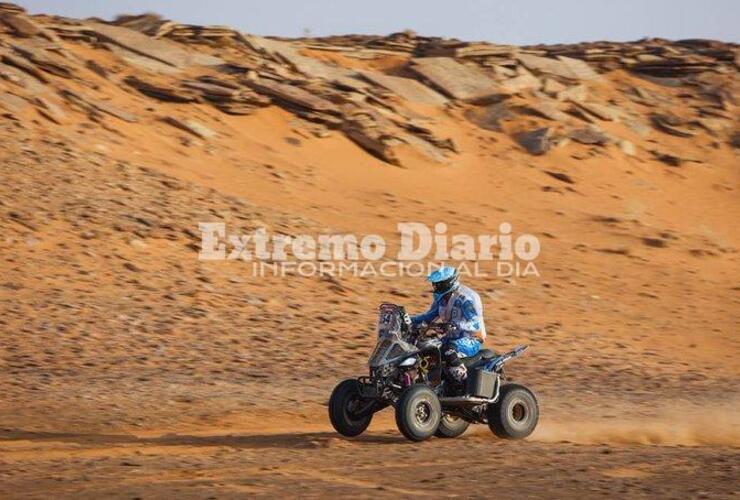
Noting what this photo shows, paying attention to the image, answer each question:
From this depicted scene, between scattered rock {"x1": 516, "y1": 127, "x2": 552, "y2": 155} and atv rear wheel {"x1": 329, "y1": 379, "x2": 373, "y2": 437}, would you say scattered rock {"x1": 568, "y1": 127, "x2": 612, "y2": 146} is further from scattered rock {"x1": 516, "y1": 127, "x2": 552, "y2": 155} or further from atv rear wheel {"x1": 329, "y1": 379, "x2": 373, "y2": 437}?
atv rear wheel {"x1": 329, "y1": 379, "x2": 373, "y2": 437}

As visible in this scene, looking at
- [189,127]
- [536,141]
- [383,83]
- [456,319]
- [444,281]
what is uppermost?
[383,83]

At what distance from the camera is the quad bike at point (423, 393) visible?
11.4 m

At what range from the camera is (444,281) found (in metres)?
11.9

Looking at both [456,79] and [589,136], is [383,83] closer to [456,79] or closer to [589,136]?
[456,79]

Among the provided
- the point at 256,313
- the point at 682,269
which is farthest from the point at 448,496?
the point at 682,269

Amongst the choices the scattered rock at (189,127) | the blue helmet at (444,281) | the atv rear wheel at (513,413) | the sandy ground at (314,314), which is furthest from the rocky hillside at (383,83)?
the atv rear wheel at (513,413)

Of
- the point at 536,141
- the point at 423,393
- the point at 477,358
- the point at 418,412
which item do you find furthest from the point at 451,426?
the point at 536,141

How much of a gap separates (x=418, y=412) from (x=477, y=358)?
1.03 metres

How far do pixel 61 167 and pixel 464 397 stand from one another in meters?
13.9

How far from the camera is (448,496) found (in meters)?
8.68

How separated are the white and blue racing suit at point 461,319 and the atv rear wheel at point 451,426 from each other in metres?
0.80

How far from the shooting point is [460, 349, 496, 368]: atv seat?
1189 cm

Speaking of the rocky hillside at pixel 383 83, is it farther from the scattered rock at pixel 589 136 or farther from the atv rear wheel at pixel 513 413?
the atv rear wheel at pixel 513 413

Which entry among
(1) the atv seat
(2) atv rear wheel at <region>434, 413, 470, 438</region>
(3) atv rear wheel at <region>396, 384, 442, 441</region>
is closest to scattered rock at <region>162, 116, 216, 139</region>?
(2) atv rear wheel at <region>434, 413, 470, 438</region>
